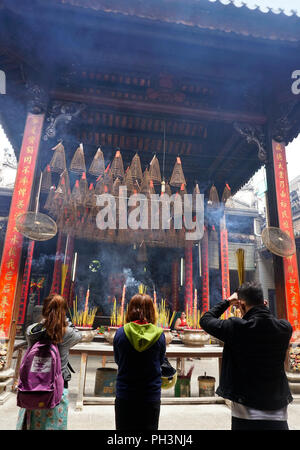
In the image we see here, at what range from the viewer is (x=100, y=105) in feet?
17.0

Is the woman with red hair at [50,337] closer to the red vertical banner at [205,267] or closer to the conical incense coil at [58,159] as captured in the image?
the conical incense coil at [58,159]

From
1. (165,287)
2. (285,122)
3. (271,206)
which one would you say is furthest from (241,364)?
(165,287)

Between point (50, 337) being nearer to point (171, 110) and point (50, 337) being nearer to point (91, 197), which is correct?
point (91, 197)

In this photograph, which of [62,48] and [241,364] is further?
[62,48]

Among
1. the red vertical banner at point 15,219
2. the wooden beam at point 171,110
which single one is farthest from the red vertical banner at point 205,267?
the red vertical banner at point 15,219

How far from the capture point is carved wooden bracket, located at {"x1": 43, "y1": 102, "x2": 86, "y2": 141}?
4672mm

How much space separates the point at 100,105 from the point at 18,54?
1.47m

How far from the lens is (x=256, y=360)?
1408 millimetres

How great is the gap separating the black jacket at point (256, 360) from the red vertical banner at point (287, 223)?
3.19m

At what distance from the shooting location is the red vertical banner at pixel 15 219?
3.74 meters

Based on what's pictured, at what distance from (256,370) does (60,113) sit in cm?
486

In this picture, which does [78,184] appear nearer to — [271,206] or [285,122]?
[271,206]
